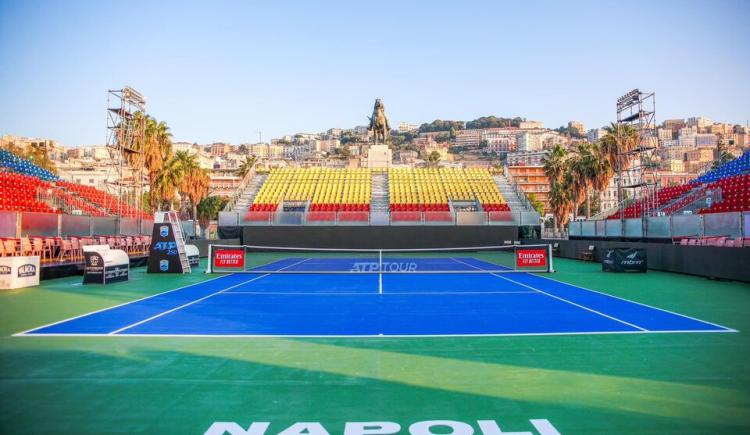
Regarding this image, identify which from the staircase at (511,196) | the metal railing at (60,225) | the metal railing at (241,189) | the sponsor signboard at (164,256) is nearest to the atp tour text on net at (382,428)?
the sponsor signboard at (164,256)

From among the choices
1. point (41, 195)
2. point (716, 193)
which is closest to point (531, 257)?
point (716, 193)

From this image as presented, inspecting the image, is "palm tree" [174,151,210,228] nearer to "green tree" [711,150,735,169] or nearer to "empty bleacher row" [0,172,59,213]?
"empty bleacher row" [0,172,59,213]

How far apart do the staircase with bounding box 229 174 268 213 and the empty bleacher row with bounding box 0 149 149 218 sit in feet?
39.1

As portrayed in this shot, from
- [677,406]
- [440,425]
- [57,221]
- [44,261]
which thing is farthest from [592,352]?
[57,221]

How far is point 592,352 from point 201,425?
6.23 meters

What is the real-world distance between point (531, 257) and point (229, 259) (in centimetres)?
1442

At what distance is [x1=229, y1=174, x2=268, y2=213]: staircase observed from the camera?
51.8m

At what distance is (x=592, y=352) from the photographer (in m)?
8.54

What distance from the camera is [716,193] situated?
104 ft

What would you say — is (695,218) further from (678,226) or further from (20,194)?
(20,194)

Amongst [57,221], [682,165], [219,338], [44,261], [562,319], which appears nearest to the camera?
[219,338]

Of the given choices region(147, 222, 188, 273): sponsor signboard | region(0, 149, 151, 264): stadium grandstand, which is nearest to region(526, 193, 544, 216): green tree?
region(0, 149, 151, 264): stadium grandstand

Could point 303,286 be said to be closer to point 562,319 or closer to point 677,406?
point 562,319

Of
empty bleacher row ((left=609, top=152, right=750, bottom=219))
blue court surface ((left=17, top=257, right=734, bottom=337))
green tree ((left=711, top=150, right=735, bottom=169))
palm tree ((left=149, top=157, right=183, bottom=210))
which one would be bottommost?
blue court surface ((left=17, top=257, right=734, bottom=337))
